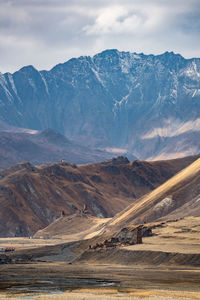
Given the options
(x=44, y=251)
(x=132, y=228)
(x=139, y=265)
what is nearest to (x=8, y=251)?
(x=44, y=251)

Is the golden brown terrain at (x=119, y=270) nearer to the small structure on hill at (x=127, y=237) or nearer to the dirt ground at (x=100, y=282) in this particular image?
the dirt ground at (x=100, y=282)

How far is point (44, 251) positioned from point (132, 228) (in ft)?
84.3

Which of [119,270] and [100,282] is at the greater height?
[100,282]

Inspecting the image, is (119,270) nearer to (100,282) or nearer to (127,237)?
(100,282)

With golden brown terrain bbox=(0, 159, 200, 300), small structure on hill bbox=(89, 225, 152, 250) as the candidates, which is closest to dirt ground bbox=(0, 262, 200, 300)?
golden brown terrain bbox=(0, 159, 200, 300)

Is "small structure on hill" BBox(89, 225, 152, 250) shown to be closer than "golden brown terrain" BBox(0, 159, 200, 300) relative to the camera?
No

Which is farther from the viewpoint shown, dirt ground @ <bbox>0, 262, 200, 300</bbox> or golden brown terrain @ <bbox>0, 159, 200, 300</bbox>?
golden brown terrain @ <bbox>0, 159, 200, 300</bbox>

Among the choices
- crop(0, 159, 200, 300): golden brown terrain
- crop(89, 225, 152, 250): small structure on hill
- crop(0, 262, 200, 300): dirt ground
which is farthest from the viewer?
crop(89, 225, 152, 250): small structure on hill

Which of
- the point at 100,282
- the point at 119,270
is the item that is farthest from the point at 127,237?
the point at 100,282

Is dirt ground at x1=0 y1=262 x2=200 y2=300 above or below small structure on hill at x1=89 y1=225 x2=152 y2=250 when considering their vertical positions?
above

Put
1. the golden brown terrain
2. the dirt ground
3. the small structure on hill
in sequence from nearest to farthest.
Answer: the dirt ground, the golden brown terrain, the small structure on hill

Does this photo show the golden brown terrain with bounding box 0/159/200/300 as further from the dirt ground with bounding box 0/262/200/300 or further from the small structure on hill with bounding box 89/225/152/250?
the small structure on hill with bounding box 89/225/152/250

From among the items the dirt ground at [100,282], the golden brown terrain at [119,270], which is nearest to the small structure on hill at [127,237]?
the golden brown terrain at [119,270]

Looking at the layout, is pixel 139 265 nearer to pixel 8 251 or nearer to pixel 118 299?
pixel 118 299
